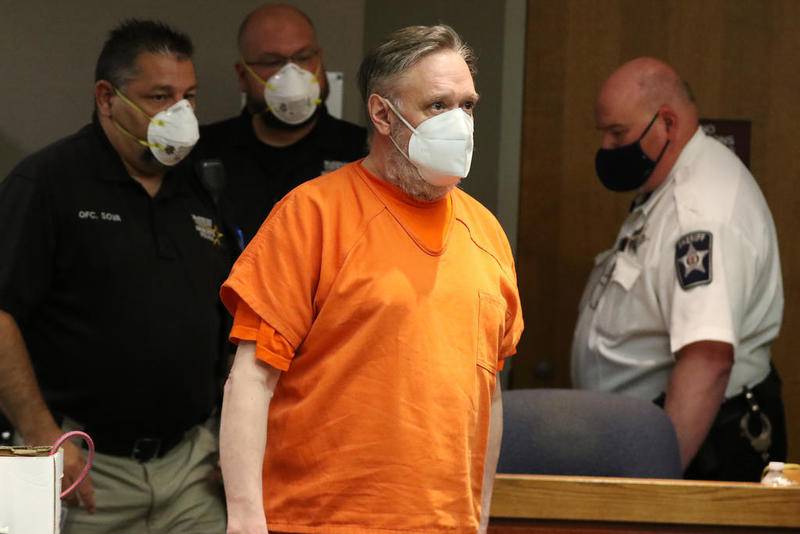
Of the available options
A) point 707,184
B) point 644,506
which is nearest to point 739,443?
point 707,184

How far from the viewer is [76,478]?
3.07 m

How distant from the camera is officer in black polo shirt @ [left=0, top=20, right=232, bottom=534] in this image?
3.12 meters

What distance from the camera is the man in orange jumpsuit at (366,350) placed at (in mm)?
2312

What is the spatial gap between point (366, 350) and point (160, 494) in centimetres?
117

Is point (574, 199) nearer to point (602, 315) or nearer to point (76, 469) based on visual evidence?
point (602, 315)

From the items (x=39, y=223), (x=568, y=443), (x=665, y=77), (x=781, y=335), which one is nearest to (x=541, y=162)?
(x=665, y=77)

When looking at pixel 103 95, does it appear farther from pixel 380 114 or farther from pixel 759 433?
pixel 759 433

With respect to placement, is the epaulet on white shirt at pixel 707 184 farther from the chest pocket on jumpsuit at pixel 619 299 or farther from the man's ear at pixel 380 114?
the man's ear at pixel 380 114

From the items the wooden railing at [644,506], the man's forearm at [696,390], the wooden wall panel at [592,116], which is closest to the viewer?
the wooden railing at [644,506]

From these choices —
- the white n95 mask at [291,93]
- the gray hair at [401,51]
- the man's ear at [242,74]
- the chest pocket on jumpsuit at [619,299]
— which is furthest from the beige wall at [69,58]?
the gray hair at [401,51]

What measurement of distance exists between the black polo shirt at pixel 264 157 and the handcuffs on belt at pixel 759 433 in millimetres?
1324

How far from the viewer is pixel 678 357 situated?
3787mm

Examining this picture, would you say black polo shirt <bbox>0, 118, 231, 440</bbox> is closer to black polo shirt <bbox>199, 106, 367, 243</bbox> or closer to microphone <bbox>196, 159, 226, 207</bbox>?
microphone <bbox>196, 159, 226, 207</bbox>

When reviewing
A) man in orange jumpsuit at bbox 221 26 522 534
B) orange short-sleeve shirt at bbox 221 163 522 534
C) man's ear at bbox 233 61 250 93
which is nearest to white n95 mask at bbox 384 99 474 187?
man in orange jumpsuit at bbox 221 26 522 534
